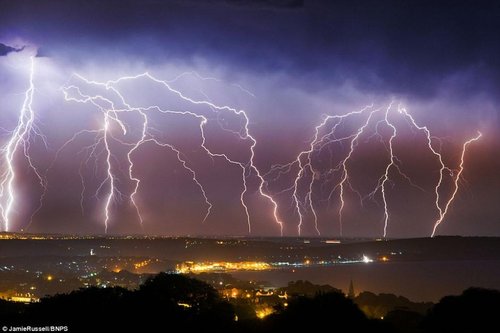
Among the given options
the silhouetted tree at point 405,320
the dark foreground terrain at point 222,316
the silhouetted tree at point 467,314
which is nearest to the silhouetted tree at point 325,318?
the dark foreground terrain at point 222,316

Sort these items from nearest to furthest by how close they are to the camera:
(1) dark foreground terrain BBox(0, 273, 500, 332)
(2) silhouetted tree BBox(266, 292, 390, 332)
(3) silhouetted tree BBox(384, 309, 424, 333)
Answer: (2) silhouetted tree BBox(266, 292, 390, 332)
(1) dark foreground terrain BBox(0, 273, 500, 332)
(3) silhouetted tree BBox(384, 309, 424, 333)

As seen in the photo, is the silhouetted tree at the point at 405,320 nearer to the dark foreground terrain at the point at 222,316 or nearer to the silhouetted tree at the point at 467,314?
the dark foreground terrain at the point at 222,316

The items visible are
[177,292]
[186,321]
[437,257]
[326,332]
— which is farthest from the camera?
[437,257]

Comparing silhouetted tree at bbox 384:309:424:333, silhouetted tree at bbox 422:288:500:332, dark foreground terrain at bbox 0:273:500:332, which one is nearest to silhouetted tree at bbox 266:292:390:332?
dark foreground terrain at bbox 0:273:500:332

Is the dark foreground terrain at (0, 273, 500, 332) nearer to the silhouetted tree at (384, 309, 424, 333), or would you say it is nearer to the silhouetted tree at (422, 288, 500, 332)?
the silhouetted tree at (422, 288, 500, 332)

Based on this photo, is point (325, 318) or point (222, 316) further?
point (222, 316)

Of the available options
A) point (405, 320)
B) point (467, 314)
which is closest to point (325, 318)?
point (467, 314)

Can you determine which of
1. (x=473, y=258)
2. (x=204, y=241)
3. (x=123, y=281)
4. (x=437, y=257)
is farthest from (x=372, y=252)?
(x=123, y=281)

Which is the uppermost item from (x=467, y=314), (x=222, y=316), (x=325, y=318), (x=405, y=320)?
(x=325, y=318)

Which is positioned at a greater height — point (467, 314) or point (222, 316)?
point (467, 314)

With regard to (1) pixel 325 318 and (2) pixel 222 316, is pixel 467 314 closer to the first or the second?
(1) pixel 325 318

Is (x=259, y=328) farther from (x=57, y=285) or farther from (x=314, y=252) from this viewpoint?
(x=314, y=252)
